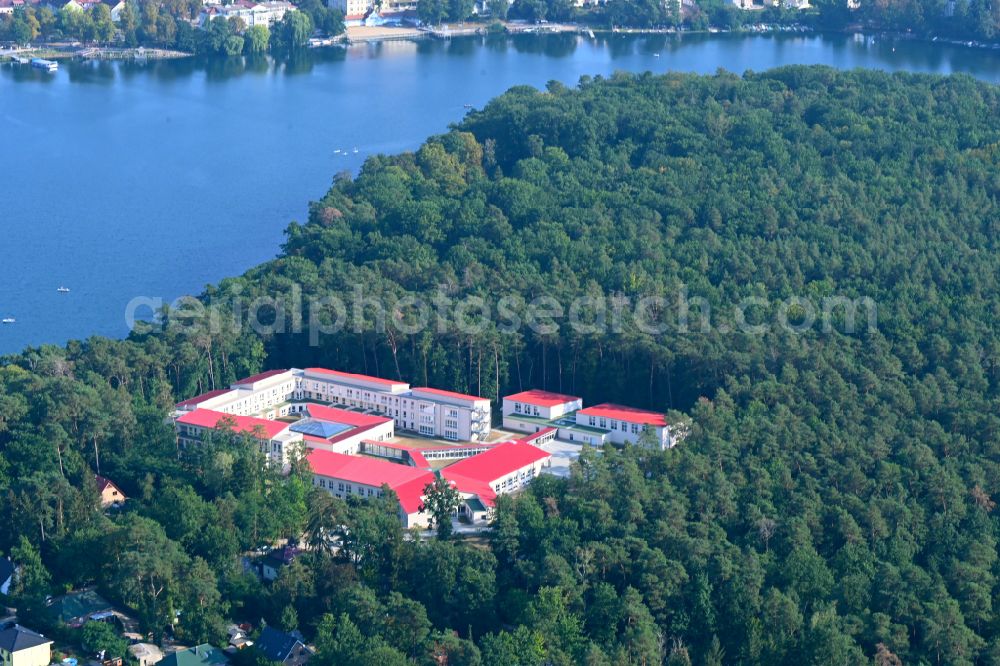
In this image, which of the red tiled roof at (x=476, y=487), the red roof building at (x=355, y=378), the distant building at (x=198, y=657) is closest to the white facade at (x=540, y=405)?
the red roof building at (x=355, y=378)

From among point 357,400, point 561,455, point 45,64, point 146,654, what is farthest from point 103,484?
point 45,64

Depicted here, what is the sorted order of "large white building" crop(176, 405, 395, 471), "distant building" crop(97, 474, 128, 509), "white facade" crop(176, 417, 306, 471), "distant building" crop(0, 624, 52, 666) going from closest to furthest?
"distant building" crop(0, 624, 52, 666)
"distant building" crop(97, 474, 128, 509)
"white facade" crop(176, 417, 306, 471)
"large white building" crop(176, 405, 395, 471)

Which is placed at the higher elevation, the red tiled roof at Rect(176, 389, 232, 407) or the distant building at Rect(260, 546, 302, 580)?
the red tiled roof at Rect(176, 389, 232, 407)

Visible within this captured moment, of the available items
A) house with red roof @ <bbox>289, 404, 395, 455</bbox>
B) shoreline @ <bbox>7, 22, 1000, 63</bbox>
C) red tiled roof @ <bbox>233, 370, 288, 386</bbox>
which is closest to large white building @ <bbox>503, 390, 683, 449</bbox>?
house with red roof @ <bbox>289, 404, 395, 455</bbox>

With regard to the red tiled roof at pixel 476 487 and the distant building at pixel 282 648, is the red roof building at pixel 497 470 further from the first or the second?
the distant building at pixel 282 648

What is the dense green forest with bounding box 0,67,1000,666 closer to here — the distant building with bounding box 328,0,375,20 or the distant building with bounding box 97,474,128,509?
the distant building with bounding box 97,474,128,509

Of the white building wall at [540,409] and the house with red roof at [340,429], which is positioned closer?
the house with red roof at [340,429]

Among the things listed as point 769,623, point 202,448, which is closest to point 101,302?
point 202,448

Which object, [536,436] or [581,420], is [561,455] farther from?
[581,420]
